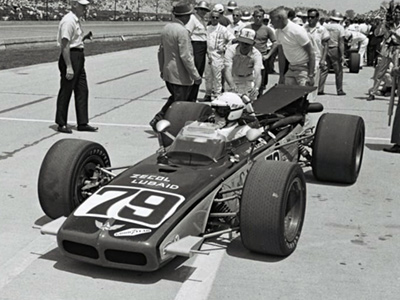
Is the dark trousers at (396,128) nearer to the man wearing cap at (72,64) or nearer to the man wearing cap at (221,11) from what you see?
the man wearing cap at (72,64)

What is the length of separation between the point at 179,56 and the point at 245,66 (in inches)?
35.2

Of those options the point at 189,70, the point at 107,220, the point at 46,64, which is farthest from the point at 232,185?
the point at 46,64

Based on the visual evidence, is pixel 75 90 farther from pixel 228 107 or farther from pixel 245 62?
pixel 228 107

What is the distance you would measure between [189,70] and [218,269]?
453 centimetres

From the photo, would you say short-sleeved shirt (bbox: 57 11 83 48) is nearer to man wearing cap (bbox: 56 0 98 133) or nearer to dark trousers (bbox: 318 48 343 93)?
man wearing cap (bbox: 56 0 98 133)

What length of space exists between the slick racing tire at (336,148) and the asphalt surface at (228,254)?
0.51 feet

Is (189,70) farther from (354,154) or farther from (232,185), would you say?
(232,185)

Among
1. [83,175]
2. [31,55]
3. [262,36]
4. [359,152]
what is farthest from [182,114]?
[31,55]

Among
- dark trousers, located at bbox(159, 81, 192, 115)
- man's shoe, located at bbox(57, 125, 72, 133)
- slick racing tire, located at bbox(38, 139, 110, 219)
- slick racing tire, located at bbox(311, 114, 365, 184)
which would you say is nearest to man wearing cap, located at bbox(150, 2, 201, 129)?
dark trousers, located at bbox(159, 81, 192, 115)

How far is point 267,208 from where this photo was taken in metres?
4.87

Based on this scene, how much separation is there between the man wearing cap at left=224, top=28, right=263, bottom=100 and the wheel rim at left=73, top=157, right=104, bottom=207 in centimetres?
338

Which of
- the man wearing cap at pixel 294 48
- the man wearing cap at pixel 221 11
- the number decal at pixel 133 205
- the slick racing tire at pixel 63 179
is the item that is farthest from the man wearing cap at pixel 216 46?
the number decal at pixel 133 205

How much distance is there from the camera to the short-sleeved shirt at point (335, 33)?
49.8 ft

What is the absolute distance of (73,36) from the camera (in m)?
9.44
